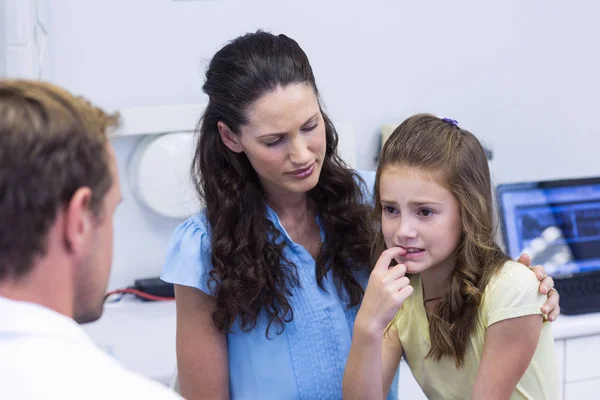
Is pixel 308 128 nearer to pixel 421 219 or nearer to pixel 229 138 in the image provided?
pixel 229 138

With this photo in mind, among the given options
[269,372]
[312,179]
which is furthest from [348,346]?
[312,179]

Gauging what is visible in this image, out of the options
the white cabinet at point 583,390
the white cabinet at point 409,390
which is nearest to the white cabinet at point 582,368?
the white cabinet at point 583,390

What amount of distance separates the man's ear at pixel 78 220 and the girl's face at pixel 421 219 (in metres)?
0.66

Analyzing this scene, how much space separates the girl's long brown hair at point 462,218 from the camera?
4.61 ft

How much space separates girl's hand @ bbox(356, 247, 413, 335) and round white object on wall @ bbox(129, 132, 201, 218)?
988 millimetres

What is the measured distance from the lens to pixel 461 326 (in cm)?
141

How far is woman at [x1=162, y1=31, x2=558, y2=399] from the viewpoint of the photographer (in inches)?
58.6

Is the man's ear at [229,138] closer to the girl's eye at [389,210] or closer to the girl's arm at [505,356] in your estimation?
the girl's eye at [389,210]

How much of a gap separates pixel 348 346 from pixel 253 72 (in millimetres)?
515

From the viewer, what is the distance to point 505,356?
1.34 meters

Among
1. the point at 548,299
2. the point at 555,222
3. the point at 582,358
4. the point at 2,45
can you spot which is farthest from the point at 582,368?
the point at 2,45

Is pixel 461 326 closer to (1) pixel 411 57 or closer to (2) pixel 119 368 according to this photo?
(2) pixel 119 368

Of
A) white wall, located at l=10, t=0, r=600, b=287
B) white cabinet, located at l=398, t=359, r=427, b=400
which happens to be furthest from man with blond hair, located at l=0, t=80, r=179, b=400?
white wall, located at l=10, t=0, r=600, b=287

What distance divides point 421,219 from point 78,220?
2.30 ft
